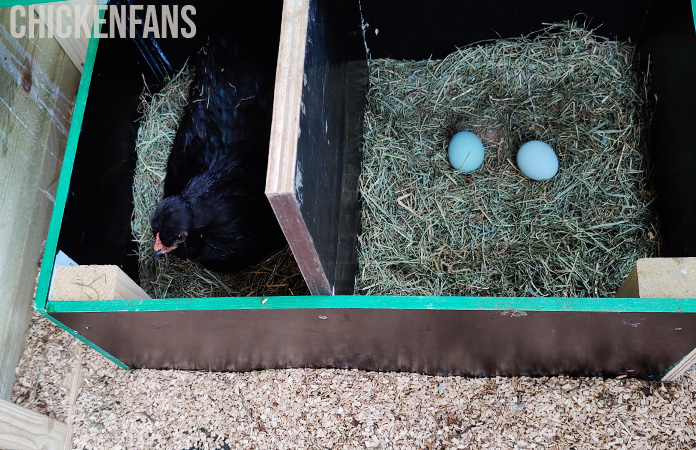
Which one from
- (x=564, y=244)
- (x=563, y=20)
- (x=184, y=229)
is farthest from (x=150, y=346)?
(x=563, y=20)

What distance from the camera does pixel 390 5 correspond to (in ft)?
9.20

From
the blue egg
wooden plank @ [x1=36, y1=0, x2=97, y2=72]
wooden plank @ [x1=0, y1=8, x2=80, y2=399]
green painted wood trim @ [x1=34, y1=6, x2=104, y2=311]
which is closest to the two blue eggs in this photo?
the blue egg

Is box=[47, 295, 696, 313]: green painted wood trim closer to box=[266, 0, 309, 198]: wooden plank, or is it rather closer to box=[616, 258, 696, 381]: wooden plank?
box=[616, 258, 696, 381]: wooden plank

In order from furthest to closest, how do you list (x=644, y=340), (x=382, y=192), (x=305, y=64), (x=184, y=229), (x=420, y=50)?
1. (x=420, y=50)
2. (x=382, y=192)
3. (x=184, y=229)
4. (x=644, y=340)
5. (x=305, y=64)

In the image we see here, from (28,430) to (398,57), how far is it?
7.39ft

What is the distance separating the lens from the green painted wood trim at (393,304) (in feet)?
6.10

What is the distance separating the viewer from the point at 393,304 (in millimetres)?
1978

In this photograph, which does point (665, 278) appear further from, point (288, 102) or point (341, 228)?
point (288, 102)

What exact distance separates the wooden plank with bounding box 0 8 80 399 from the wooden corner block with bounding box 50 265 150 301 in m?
0.77

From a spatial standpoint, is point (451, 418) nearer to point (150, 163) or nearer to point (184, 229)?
point (184, 229)

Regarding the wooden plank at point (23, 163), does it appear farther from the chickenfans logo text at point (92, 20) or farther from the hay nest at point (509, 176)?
the hay nest at point (509, 176)

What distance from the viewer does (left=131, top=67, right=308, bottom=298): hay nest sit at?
8.88ft

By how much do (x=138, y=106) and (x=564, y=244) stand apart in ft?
6.75

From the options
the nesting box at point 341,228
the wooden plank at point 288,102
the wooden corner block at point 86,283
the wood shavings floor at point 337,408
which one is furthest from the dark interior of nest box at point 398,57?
the wood shavings floor at point 337,408
